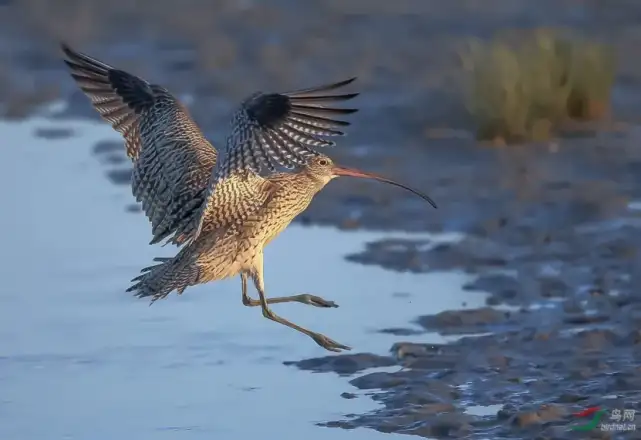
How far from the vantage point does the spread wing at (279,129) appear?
287 inches

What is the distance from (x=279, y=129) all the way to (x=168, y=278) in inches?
39.8

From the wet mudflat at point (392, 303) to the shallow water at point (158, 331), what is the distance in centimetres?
2

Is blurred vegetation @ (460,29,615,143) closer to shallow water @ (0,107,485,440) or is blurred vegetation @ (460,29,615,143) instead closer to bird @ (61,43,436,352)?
shallow water @ (0,107,485,440)

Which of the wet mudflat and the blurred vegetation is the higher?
the blurred vegetation

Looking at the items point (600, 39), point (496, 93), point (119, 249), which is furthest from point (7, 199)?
point (600, 39)

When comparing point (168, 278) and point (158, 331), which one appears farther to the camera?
point (158, 331)

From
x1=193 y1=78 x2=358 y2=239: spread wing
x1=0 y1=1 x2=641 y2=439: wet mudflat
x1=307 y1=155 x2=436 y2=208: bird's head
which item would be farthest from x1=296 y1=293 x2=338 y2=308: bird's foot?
x1=193 y1=78 x2=358 y2=239: spread wing

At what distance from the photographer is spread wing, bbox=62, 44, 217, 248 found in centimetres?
804

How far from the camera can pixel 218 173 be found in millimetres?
7527

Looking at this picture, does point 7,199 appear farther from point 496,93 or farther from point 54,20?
point 54,20

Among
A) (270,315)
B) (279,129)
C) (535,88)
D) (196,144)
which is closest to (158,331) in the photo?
(270,315)

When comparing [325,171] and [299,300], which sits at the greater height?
[325,171]

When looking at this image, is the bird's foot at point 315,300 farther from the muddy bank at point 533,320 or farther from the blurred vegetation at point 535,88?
the blurred vegetation at point 535,88

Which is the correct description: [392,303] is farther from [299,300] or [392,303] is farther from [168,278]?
[168,278]
